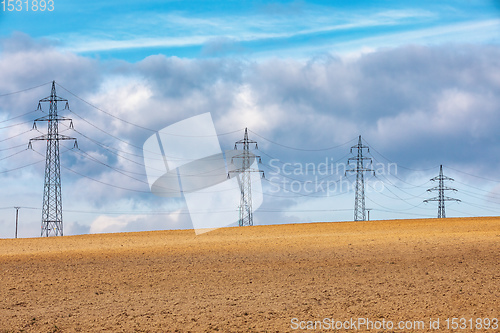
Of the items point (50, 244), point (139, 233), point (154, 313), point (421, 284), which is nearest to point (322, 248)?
point (421, 284)

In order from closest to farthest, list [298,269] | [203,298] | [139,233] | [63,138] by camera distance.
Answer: [203,298]
[298,269]
[63,138]
[139,233]

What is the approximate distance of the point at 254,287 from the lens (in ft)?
62.0

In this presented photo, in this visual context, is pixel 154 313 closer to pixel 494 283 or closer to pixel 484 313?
pixel 484 313

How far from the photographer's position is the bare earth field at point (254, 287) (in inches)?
599

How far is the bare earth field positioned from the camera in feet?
50.0

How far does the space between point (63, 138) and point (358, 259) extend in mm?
27742

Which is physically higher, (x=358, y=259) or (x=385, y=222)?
(x=385, y=222)

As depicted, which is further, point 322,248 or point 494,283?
point 322,248

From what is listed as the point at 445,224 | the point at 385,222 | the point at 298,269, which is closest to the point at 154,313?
the point at 298,269

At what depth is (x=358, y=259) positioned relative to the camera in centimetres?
2386

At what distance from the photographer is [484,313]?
1514cm

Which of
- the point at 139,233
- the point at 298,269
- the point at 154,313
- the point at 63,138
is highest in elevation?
the point at 63,138

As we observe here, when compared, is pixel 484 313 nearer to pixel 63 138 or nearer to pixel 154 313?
pixel 154 313

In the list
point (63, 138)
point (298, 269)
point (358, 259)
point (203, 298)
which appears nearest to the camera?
point (203, 298)
